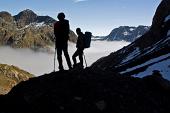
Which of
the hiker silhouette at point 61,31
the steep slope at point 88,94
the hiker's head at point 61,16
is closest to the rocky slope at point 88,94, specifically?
the steep slope at point 88,94

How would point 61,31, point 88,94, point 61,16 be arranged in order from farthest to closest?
1. point 61,31
2. point 61,16
3. point 88,94

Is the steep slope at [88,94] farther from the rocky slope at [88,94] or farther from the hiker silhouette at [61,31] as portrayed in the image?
the hiker silhouette at [61,31]

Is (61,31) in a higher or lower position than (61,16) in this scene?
lower

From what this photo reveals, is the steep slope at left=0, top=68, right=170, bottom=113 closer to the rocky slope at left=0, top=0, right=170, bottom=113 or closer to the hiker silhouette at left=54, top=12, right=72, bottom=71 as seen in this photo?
the rocky slope at left=0, top=0, right=170, bottom=113

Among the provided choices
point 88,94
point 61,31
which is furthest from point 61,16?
point 88,94

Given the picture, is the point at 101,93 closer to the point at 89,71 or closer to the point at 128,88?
the point at 128,88

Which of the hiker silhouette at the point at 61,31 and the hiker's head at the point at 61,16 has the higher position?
the hiker's head at the point at 61,16

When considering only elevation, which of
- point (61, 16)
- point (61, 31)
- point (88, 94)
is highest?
point (61, 16)

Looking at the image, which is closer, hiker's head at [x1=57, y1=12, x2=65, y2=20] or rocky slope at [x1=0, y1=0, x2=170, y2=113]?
rocky slope at [x1=0, y1=0, x2=170, y2=113]

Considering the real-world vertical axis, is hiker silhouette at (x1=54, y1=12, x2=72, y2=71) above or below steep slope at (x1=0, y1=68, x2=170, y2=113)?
above

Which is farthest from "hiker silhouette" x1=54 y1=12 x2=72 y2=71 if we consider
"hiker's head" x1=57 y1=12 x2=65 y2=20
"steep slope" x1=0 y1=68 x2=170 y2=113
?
"steep slope" x1=0 y1=68 x2=170 y2=113

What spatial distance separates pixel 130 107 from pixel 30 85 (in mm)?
6514

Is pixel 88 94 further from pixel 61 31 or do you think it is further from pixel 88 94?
pixel 61 31

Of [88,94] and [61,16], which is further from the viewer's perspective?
[61,16]
